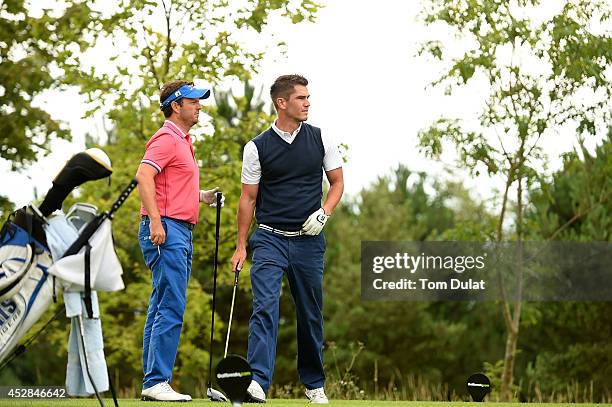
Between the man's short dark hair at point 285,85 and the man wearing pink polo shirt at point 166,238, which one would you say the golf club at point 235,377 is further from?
the man's short dark hair at point 285,85

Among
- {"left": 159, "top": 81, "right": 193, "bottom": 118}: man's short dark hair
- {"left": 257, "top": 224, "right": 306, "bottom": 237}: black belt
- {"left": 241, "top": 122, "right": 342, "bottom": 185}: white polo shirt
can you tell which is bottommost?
{"left": 257, "top": 224, "right": 306, "bottom": 237}: black belt

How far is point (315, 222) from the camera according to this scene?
7.79 meters

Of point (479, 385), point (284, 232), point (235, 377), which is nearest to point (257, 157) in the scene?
point (284, 232)

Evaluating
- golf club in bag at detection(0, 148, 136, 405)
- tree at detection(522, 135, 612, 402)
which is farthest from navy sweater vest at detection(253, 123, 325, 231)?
tree at detection(522, 135, 612, 402)

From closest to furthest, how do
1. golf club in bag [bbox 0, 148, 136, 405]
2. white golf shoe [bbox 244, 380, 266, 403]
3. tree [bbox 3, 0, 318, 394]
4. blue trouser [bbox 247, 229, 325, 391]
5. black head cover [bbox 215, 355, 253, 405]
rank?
golf club in bag [bbox 0, 148, 136, 405]
black head cover [bbox 215, 355, 253, 405]
white golf shoe [bbox 244, 380, 266, 403]
blue trouser [bbox 247, 229, 325, 391]
tree [bbox 3, 0, 318, 394]

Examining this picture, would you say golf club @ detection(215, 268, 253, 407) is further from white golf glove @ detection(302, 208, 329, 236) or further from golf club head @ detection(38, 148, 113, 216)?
white golf glove @ detection(302, 208, 329, 236)

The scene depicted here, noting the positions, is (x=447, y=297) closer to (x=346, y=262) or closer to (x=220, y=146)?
(x=346, y=262)

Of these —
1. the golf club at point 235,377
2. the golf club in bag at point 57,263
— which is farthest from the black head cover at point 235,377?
the golf club in bag at point 57,263

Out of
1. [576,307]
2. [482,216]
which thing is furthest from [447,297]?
[482,216]

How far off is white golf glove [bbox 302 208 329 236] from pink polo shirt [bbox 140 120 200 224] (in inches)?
32.1

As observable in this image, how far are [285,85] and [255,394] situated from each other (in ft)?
7.19

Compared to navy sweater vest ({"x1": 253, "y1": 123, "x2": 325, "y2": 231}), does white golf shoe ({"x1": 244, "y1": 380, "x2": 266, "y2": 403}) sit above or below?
below

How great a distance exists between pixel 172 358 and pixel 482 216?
38.2ft

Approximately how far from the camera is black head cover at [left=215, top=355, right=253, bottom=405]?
630 cm
